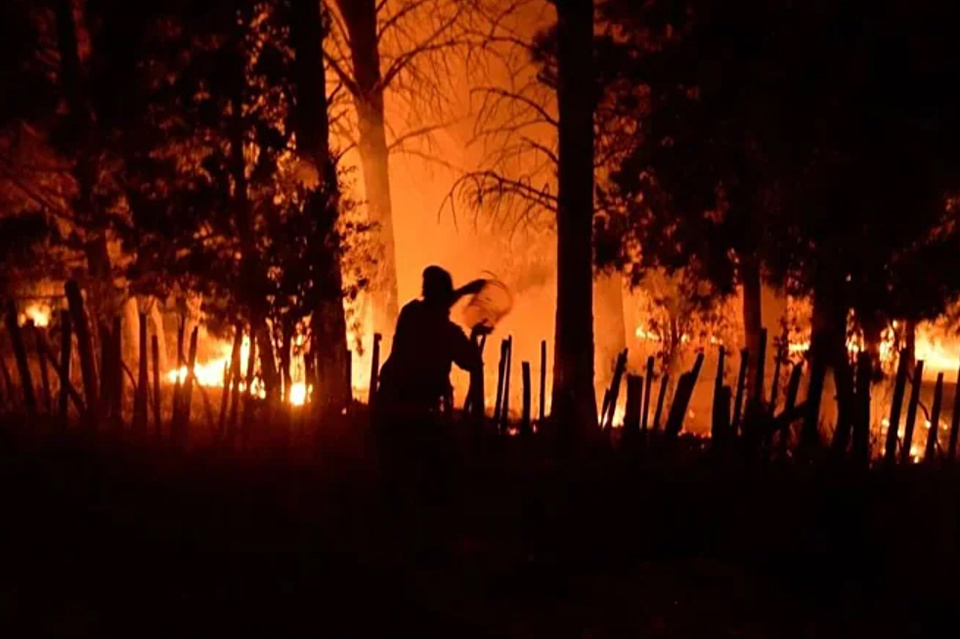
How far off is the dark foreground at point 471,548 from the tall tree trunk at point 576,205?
2.79 m

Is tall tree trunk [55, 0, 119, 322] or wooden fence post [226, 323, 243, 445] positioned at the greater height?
tall tree trunk [55, 0, 119, 322]

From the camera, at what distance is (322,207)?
26.1 feet

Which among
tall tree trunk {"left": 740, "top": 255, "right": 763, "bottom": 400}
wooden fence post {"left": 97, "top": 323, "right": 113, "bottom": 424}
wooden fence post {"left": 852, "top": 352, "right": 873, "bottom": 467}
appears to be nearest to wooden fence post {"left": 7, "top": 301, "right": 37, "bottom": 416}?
wooden fence post {"left": 97, "top": 323, "right": 113, "bottom": 424}

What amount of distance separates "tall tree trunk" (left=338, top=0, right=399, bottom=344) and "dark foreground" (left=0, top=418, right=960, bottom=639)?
28.1 ft

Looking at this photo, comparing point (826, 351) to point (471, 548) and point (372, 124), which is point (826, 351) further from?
point (372, 124)

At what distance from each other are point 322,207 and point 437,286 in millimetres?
1925

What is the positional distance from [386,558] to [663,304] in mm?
7922

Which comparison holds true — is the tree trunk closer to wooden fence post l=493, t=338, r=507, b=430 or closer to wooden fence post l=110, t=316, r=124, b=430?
wooden fence post l=493, t=338, r=507, b=430

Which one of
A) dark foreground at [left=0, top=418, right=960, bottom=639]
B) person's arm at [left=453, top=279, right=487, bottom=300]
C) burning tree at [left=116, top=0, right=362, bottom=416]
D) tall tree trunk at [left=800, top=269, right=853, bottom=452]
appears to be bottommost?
dark foreground at [left=0, top=418, right=960, bottom=639]

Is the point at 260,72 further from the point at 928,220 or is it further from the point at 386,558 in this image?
the point at 928,220

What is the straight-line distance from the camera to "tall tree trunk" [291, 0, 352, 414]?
8039 millimetres

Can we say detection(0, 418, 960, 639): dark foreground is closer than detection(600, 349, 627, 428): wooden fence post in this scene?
Yes

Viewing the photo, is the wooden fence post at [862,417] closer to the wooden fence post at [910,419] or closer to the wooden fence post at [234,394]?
the wooden fence post at [910,419]

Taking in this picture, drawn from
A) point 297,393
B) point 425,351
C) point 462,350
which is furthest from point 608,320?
point 425,351
